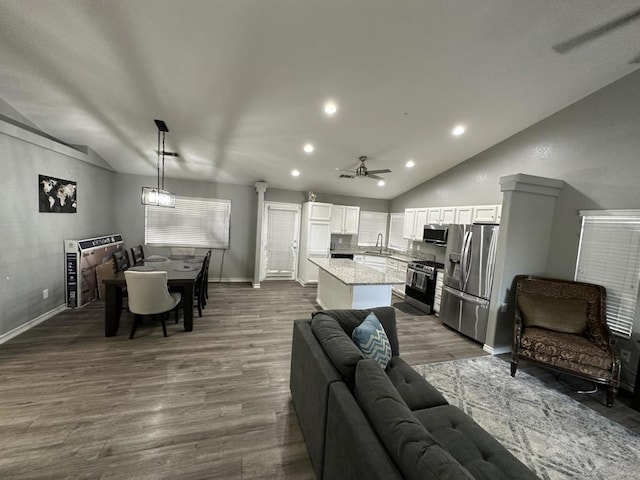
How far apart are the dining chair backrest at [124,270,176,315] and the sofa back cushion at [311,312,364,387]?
229 centimetres

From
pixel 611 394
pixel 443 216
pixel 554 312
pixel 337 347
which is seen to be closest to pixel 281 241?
pixel 443 216

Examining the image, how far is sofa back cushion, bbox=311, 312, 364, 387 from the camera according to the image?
5.26ft

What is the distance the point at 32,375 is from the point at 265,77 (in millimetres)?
3890

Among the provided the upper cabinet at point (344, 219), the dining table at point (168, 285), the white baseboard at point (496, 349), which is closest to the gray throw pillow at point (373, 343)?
the white baseboard at point (496, 349)

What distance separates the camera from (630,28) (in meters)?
2.51

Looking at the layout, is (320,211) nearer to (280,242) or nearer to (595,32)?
(280,242)

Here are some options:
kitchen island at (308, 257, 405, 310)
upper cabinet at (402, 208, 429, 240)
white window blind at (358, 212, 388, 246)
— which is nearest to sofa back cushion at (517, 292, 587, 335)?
kitchen island at (308, 257, 405, 310)

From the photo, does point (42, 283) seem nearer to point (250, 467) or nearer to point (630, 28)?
point (250, 467)

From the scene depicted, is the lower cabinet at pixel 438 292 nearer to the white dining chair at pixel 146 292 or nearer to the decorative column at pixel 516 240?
the decorative column at pixel 516 240

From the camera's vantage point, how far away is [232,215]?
258 inches

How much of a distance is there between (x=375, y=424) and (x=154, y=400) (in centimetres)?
217

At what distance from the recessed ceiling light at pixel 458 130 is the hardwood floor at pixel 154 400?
10.7 feet

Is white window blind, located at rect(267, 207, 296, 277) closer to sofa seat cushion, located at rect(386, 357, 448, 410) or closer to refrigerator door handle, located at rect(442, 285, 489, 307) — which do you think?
refrigerator door handle, located at rect(442, 285, 489, 307)

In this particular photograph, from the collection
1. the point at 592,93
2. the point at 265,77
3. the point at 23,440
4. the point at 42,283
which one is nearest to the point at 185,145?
the point at 265,77
